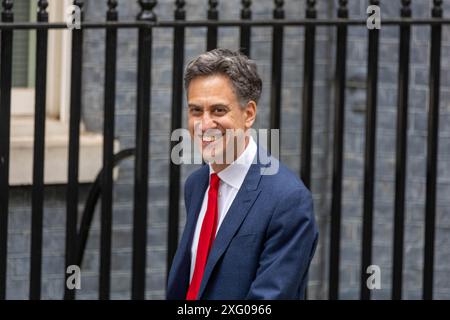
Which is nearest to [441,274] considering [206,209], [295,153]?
[295,153]

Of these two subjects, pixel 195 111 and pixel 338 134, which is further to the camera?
pixel 338 134

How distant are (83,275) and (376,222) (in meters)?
1.68

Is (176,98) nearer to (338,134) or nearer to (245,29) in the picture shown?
(245,29)

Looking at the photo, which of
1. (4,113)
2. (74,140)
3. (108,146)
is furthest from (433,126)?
(4,113)

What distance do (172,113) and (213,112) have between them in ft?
6.95

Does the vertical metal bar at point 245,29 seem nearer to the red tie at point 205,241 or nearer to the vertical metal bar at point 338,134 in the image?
the vertical metal bar at point 338,134

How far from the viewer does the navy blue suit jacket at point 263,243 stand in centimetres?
463

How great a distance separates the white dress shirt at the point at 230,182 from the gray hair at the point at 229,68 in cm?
17

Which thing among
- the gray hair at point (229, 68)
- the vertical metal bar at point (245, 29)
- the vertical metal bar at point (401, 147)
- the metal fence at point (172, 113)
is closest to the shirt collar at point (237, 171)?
the gray hair at point (229, 68)

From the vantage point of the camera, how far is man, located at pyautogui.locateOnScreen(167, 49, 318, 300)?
466cm

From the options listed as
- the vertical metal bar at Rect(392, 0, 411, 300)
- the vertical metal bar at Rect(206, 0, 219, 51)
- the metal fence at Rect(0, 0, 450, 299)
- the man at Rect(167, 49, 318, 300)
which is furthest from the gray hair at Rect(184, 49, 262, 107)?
the vertical metal bar at Rect(392, 0, 411, 300)

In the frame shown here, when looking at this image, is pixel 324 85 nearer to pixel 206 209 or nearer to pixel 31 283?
pixel 31 283

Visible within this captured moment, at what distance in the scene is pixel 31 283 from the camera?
6977mm

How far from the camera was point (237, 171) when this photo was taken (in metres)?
→ 4.82
